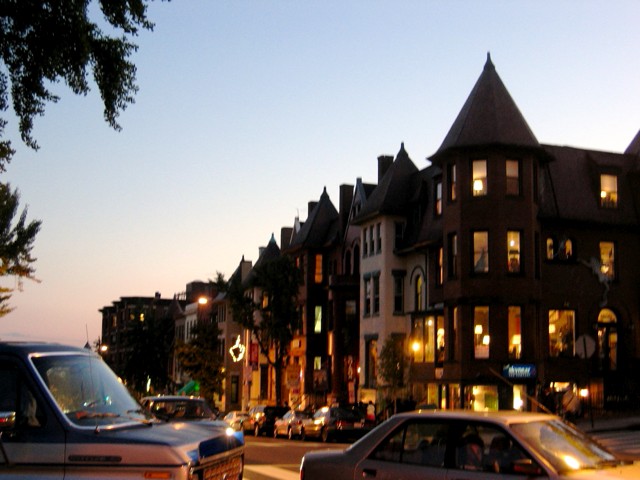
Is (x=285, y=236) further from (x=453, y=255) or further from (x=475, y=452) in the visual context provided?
(x=475, y=452)

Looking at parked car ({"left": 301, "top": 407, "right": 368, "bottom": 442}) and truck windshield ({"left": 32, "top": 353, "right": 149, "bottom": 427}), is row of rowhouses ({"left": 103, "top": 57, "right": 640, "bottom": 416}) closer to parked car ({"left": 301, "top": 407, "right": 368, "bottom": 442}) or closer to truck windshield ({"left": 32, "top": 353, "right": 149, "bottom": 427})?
parked car ({"left": 301, "top": 407, "right": 368, "bottom": 442})

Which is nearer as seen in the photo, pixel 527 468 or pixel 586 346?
pixel 527 468

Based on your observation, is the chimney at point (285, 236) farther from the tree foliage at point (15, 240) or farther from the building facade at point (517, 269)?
the tree foliage at point (15, 240)

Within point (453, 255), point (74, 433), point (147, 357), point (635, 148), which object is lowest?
point (74, 433)

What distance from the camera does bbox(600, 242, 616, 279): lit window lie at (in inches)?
1635

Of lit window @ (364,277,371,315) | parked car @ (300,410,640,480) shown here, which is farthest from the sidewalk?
parked car @ (300,410,640,480)

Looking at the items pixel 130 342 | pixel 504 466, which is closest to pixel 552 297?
pixel 504 466

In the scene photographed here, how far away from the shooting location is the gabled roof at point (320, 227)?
58625 mm

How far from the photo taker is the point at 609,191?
42.3 meters

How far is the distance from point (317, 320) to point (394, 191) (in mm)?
13072

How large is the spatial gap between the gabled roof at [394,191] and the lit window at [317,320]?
31.8 feet

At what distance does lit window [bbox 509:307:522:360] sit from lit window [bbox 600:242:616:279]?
19.3ft

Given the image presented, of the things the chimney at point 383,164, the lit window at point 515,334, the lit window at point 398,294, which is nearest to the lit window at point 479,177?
the lit window at point 515,334

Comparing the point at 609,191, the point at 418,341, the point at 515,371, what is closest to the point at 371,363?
the point at 418,341
